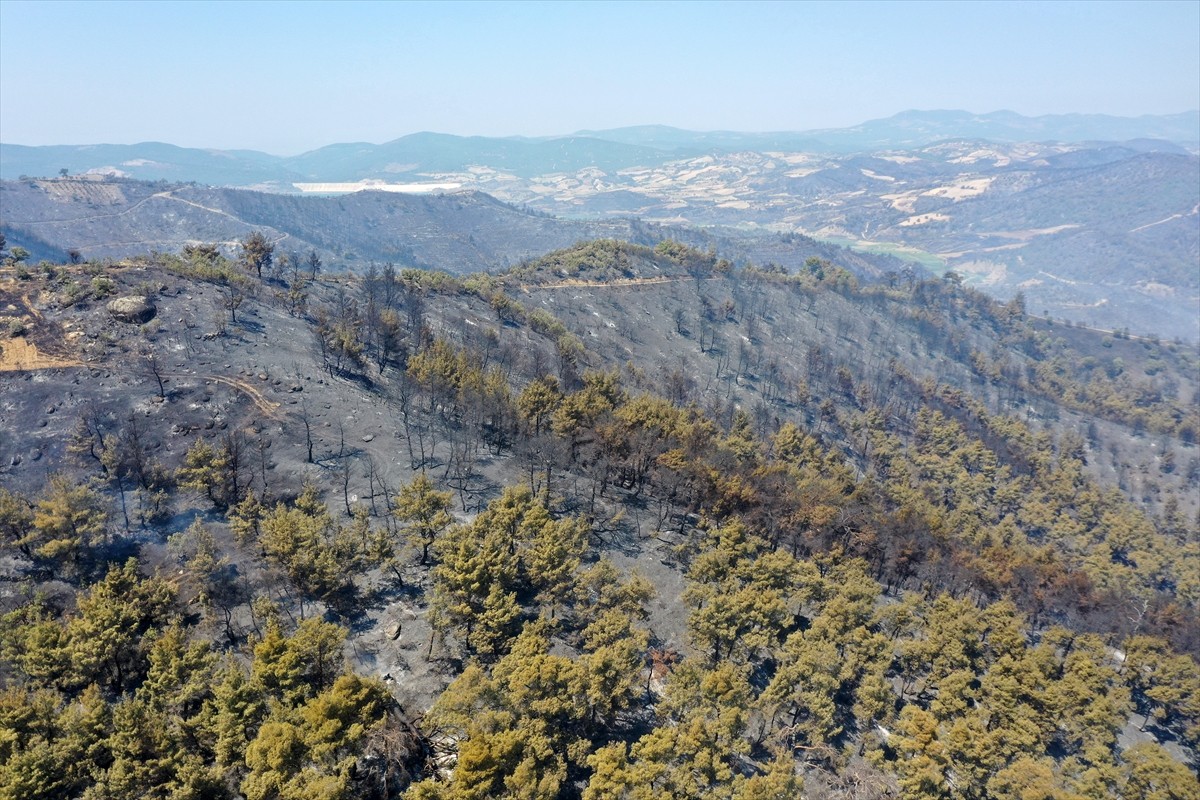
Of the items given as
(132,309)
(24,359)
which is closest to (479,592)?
(24,359)

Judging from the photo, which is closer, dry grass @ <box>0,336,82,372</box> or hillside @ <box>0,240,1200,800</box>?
hillside @ <box>0,240,1200,800</box>

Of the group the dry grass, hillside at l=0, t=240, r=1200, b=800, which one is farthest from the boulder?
the dry grass

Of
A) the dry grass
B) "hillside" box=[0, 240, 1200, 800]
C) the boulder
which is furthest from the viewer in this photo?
the boulder

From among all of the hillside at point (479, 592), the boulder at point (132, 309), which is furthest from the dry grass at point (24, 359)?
the boulder at point (132, 309)

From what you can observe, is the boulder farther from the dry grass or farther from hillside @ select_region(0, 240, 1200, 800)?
the dry grass

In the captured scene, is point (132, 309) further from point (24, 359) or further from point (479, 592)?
point (479, 592)

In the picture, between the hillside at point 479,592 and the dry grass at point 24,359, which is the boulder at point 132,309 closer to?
the hillside at point 479,592
